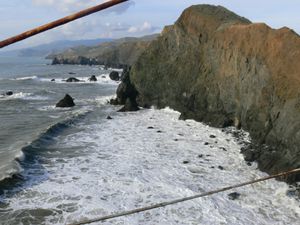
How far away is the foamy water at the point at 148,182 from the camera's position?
12.9 meters

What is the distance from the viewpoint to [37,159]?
60.8 ft

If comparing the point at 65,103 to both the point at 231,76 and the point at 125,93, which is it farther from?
the point at 231,76

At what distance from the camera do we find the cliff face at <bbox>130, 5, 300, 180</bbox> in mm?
17844

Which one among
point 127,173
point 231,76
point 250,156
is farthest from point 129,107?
point 127,173

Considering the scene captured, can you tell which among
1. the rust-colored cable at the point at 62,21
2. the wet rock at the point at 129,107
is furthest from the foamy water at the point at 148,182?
the rust-colored cable at the point at 62,21

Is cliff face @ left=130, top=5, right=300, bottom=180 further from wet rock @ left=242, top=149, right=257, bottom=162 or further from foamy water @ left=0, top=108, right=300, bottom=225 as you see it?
foamy water @ left=0, top=108, right=300, bottom=225

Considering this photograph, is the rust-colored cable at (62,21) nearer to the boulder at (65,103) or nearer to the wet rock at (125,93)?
the wet rock at (125,93)

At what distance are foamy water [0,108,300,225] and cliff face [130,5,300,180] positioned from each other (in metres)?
1.55

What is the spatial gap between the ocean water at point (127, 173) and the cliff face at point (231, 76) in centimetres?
132

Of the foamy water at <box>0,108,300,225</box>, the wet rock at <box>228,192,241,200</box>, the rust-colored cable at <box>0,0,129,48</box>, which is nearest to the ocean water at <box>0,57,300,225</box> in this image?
the foamy water at <box>0,108,300,225</box>

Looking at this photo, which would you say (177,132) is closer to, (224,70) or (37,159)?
(224,70)

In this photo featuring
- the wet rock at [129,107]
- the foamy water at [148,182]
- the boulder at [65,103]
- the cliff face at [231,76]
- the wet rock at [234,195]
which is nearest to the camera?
the foamy water at [148,182]

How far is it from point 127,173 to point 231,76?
36.9 feet

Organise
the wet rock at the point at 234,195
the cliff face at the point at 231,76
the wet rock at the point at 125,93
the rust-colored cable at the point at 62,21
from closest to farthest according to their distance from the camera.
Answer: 1. the rust-colored cable at the point at 62,21
2. the wet rock at the point at 234,195
3. the cliff face at the point at 231,76
4. the wet rock at the point at 125,93
